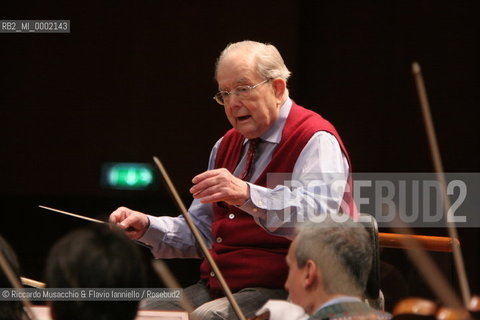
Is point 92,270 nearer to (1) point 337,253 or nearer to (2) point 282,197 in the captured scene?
(1) point 337,253

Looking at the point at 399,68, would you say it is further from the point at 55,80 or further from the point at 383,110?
the point at 55,80

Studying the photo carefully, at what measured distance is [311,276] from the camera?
5.79 feet

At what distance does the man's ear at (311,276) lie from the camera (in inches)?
69.3

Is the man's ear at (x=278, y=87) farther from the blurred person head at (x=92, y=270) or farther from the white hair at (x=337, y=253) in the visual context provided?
the blurred person head at (x=92, y=270)

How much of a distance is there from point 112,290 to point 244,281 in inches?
48.8

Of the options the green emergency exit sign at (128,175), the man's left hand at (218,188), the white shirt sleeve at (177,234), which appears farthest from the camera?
the green emergency exit sign at (128,175)

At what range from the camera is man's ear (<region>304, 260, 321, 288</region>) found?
1761mm

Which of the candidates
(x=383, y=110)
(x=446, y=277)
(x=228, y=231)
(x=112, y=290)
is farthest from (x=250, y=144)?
(x=383, y=110)

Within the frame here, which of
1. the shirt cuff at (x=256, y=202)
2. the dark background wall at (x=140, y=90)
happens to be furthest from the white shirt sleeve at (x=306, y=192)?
the dark background wall at (x=140, y=90)

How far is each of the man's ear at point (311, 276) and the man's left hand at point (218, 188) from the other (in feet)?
2.02

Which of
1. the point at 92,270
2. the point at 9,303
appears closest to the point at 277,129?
the point at 9,303

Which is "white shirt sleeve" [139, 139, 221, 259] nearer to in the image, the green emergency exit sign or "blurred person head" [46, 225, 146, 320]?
"blurred person head" [46, 225, 146, 320]


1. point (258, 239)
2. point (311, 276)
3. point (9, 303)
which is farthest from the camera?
point (258, 239)

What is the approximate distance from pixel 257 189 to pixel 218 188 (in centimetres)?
13
